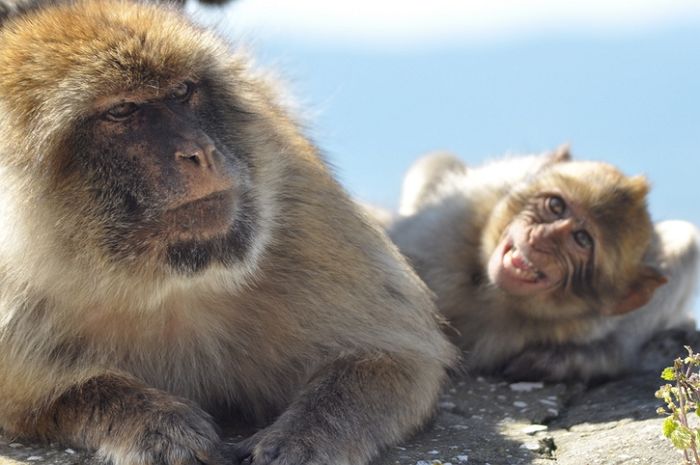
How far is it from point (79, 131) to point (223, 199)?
1.24 ft

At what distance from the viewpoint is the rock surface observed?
2875mm

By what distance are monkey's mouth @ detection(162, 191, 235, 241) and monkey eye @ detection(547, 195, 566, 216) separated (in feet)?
7.06

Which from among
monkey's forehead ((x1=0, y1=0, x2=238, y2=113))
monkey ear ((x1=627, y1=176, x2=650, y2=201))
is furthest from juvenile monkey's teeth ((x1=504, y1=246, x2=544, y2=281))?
monkey's forehead ((x1=0, y1=0, x2=238, y2=113))

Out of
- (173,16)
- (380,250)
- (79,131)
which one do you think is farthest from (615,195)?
(79,131)

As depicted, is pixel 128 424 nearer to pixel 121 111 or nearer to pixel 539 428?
pixel 121 111

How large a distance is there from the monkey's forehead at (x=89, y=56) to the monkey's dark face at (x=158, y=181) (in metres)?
0.05

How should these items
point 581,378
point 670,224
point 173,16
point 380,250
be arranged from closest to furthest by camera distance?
point 173,16, point 380,250, point 581,378, point 670,224

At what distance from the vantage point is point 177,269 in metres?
2.57

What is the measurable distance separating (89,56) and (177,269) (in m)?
0.54

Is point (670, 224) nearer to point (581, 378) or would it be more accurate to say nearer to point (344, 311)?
point (581, 378)

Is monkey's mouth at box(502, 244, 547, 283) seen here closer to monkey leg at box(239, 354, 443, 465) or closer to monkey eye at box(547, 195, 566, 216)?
monkey eye at box(547, 195, 566, 216)

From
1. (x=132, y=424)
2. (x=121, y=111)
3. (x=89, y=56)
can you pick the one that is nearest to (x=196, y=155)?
(x=121, y=111)

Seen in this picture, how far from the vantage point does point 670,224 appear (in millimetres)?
5316

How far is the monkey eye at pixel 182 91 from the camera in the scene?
2.62 m
